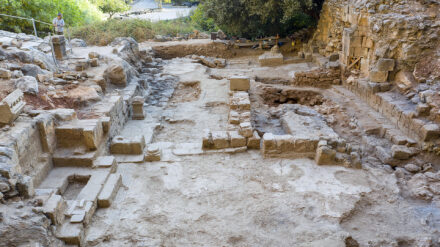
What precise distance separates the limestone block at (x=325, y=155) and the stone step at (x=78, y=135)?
4.24 m

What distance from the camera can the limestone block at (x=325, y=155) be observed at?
5.96 metres

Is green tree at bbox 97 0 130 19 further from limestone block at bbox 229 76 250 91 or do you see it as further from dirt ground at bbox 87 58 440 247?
dirt ground at bbox 87 58 440 247

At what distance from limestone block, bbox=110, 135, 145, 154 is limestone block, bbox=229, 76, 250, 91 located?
399 centimetres

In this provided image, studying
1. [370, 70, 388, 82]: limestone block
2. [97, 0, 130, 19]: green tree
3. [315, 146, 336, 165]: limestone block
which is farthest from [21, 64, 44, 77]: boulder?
[97, 0, 130, 19]: green tree

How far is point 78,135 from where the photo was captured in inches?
238

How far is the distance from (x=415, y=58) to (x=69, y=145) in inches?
342

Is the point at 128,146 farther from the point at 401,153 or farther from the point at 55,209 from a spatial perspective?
the point at 401,153

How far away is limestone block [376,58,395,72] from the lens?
28.7 ft

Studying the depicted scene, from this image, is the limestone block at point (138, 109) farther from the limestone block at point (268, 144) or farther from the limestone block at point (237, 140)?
the limestone block at point (268, 144)

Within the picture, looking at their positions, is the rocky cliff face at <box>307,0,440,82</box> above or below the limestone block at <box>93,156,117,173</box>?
above

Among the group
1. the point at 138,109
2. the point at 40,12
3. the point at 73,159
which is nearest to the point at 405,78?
the point at 138,109

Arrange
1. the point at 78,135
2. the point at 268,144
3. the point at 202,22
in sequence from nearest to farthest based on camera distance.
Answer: the point at 78,135 → the point at 268,144 → the point at 202,22

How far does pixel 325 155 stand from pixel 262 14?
10.3 meters

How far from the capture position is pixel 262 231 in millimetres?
4469
